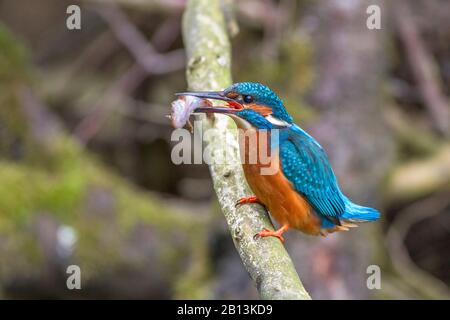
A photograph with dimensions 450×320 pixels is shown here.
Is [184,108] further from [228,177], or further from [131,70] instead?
[131,70]

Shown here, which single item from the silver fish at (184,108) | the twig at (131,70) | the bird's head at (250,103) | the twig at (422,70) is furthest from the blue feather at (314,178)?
the twig at (131,70)

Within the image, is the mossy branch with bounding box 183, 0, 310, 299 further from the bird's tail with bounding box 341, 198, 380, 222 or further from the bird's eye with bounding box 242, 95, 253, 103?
the bird's tail with bounding box 341, 198, 380, 222

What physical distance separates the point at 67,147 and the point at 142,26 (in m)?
1.92

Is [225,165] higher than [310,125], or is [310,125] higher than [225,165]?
[310,125]

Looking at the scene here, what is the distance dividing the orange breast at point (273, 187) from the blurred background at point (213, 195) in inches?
32.7

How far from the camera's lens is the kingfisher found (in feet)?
7.86

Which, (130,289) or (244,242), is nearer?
(244,242)

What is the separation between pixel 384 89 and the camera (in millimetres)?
4488

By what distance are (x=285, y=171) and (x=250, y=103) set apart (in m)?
0.27

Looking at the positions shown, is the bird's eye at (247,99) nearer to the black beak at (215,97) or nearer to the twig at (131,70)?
the black beak at (215,97)

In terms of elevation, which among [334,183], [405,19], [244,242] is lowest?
[244,242]

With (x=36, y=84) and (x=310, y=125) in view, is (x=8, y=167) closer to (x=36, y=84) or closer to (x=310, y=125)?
(x=36, y=84)

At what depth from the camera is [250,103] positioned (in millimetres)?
2424

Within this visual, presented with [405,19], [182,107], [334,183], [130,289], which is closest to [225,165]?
[182,107]
